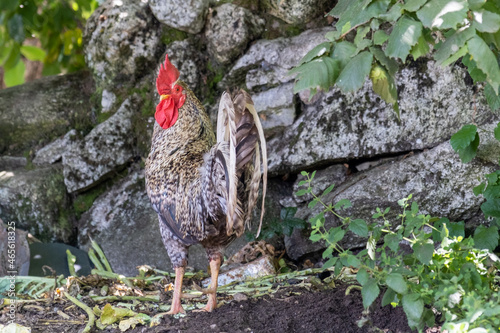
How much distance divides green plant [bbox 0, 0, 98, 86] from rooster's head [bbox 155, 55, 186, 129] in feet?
8.08

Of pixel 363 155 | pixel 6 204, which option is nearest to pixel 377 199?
pixel 363 155

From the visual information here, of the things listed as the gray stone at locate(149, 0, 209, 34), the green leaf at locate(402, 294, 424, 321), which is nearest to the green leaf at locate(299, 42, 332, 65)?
the green leaf at locate(402, 294, 424, 321)

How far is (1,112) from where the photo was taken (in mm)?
5676

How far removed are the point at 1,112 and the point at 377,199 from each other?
406cm

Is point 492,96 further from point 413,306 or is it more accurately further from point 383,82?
point 413,306

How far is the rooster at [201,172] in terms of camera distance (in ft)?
10.4

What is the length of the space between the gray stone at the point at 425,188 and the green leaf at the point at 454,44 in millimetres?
2356

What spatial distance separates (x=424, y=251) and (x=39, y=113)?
457cm

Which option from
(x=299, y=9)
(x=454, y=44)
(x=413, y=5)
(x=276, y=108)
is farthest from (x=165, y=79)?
(x=454, y=44)

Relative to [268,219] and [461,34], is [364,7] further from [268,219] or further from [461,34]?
[268,219]

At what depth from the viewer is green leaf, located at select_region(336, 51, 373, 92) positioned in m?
2.09

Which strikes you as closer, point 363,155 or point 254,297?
point 254,297

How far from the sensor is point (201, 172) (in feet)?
11.4

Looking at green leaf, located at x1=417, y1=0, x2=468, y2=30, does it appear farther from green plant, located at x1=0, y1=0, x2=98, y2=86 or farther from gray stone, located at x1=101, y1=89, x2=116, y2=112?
green plant, located at x1=0, y1=0, x2=98, y2=86
